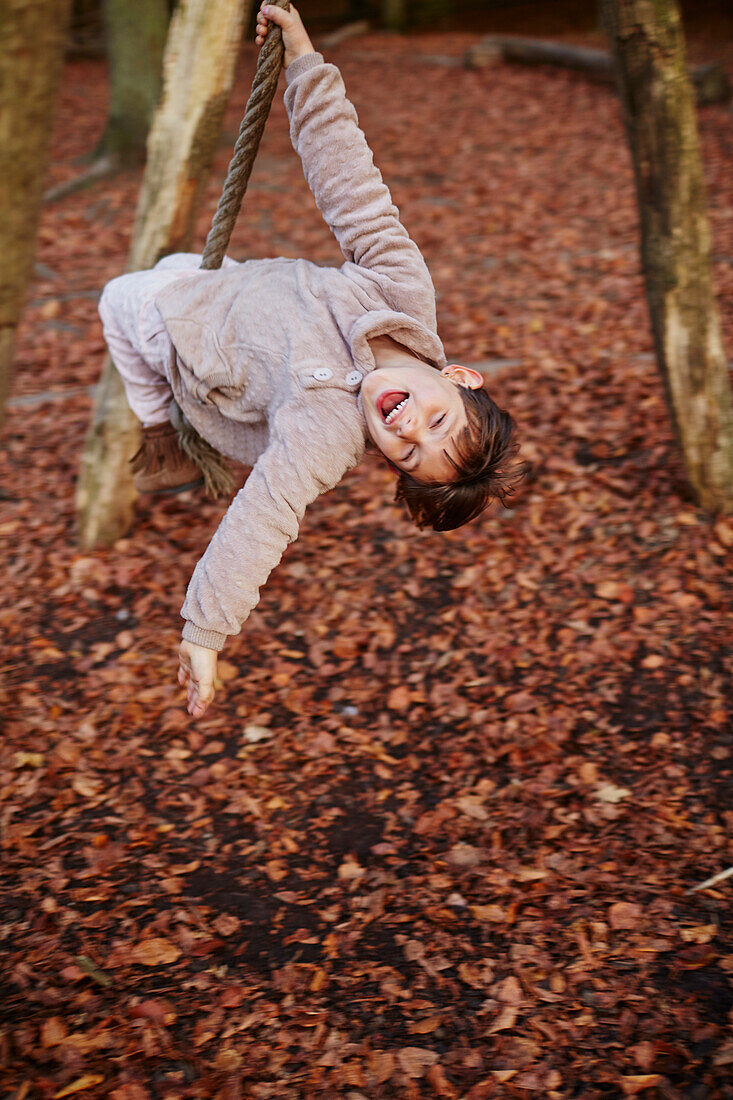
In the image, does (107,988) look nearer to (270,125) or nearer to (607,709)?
(607,709)

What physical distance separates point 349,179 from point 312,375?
0.65 m

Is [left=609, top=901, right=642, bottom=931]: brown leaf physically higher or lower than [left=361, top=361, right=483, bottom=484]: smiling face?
lower

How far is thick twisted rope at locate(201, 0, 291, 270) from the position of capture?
2.61m

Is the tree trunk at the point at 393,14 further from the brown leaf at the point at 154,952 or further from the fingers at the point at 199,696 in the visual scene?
the brown leaf at the point at 154,952

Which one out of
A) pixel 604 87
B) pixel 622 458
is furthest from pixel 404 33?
pixel 622 458

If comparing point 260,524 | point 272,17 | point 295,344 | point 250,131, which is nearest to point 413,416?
point 295,344

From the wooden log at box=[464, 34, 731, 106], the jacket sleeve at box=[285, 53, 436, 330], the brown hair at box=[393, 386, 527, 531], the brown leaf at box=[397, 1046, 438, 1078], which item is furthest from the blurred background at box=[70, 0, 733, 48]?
the brown leaf at box=[397, 1046, 438, 1078]

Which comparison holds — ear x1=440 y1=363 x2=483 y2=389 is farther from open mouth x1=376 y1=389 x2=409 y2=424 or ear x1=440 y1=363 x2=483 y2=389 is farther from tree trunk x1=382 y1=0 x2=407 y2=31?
tree trunk x1=382 y1=0 x2=407 y2=31

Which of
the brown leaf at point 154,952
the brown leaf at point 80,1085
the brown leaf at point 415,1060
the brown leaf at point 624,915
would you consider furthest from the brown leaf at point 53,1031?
the brown leaf at point 624,915

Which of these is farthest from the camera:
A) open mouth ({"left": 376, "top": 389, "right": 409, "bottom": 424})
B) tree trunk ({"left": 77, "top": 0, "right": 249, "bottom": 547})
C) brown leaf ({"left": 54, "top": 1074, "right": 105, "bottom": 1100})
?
Answer: tree trunk ({"left": 77, "top": 0, "right": 249, "bottom": 547})

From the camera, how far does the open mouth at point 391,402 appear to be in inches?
97.9

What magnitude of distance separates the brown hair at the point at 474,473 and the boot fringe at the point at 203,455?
2.21ft

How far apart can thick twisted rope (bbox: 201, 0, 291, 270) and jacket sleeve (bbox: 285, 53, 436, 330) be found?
89mm

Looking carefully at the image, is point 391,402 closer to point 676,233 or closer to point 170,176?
point 170,176
